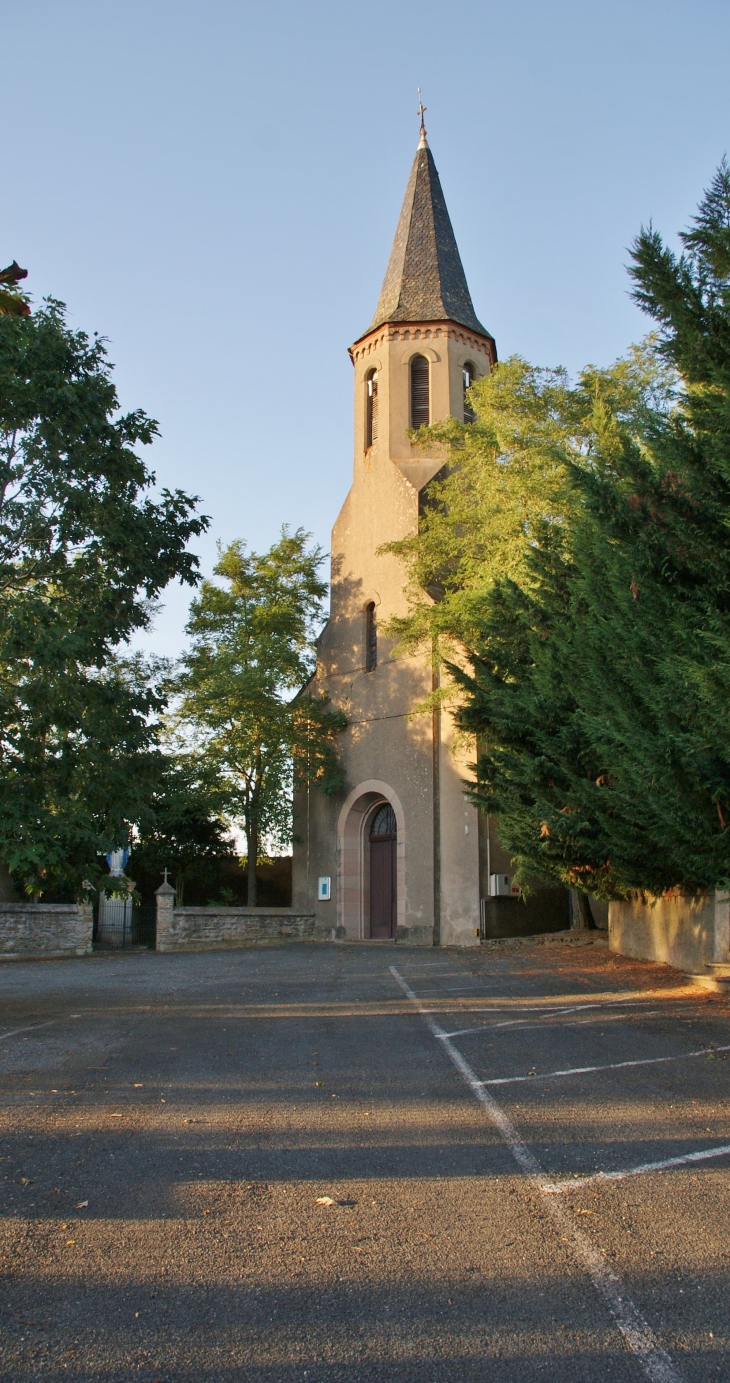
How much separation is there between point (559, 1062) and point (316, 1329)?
4667 mm

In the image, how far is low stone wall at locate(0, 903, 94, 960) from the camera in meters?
20.0

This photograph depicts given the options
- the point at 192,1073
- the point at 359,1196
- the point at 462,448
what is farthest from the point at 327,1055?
the point at 462,448

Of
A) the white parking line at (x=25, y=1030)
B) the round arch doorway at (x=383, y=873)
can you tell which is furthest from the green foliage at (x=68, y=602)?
the round arch doorway at (x=383, y=873)

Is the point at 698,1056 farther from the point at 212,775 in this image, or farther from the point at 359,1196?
the point at 212,775

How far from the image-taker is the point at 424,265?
29203 millimetres

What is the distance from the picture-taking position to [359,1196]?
178 inches

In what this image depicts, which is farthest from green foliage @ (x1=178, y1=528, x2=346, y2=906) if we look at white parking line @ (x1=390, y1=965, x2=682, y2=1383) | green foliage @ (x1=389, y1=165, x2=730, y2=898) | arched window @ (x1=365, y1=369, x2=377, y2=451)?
white parking line @ (x1=390, y1=965, x2=682, y2=1383)

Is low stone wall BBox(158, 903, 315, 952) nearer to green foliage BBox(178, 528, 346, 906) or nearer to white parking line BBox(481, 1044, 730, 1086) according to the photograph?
green foliage BBox(178, 528, 346, 906)

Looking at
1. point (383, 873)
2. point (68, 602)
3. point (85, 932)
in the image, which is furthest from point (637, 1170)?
point (383, 873)

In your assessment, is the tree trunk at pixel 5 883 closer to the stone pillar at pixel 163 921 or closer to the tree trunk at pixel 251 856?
the stone pillar at pixel 163 921

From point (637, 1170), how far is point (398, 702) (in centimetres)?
2044

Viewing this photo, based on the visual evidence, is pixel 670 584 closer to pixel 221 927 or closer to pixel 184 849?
pixel 221 927

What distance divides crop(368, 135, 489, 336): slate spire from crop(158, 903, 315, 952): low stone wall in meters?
16.3

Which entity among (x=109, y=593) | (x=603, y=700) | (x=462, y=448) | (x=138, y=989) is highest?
(x=462, y=448)
